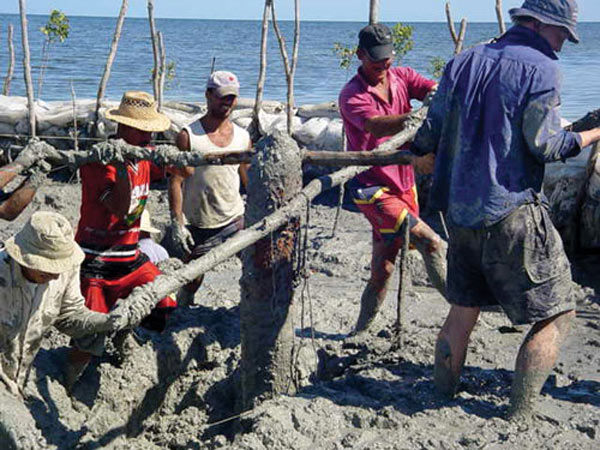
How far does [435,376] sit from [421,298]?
2.09 meters

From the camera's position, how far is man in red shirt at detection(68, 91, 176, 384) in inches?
165

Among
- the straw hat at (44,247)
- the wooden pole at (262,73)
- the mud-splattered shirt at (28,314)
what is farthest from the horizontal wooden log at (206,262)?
the wooden pole at (262,73)

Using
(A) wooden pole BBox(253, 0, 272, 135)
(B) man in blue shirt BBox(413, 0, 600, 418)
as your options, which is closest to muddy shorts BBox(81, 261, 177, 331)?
(B) man in blue shirt BBox(413, 0, 600, 418)

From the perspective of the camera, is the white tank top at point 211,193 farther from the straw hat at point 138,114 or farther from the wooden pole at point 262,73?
the wooden pole at point 262,73

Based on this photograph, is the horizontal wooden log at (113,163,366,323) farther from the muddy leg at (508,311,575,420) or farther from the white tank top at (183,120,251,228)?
the white tank top at (183,120,251,228)

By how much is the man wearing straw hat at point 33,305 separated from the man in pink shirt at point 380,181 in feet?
5.59

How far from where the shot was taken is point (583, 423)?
343cm

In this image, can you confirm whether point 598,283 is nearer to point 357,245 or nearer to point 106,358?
point 357,245

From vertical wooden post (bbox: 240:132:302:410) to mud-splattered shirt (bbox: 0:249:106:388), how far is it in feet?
2.36

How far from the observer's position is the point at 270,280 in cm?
386

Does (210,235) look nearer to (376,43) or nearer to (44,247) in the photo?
(376,43)

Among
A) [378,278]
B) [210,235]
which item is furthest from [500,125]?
[210,235]

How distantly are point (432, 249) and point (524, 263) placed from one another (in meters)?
1.34

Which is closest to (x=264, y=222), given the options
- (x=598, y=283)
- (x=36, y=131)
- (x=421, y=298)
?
(x=421, y=298)
